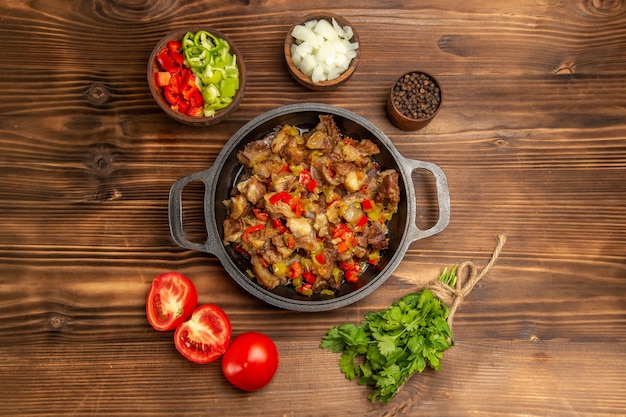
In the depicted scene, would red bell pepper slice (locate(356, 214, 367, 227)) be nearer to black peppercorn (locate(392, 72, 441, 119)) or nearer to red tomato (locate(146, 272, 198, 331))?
black peppercorn (locate(392, 72, 441, 119))

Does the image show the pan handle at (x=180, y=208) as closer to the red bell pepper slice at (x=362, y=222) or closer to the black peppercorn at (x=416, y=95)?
the red bell pepper slice at (x=362, y=222)

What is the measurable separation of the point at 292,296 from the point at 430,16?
2.14 meters

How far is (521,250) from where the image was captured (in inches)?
147

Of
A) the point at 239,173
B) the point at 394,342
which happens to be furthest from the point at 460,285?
the point at 239,173

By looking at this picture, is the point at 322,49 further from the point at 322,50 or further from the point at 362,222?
the point at 362,222

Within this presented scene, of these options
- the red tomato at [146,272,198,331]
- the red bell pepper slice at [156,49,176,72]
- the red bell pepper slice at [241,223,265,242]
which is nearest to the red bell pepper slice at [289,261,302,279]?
the red bell pepper slice at [241,223,265,242]

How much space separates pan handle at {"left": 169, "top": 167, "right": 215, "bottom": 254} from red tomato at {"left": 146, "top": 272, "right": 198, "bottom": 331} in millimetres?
305

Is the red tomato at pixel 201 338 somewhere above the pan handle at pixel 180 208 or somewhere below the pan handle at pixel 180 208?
below

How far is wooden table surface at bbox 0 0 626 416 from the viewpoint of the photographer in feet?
11.7

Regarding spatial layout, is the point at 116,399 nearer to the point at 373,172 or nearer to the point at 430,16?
the point at 373,172

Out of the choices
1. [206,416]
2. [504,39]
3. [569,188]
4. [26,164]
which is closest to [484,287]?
[569,188]

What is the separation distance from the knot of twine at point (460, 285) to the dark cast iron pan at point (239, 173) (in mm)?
386

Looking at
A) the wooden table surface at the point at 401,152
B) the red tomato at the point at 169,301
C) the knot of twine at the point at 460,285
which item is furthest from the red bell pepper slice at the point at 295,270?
the knot of twine at the point at 460,285

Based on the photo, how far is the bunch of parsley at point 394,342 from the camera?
331 cm
